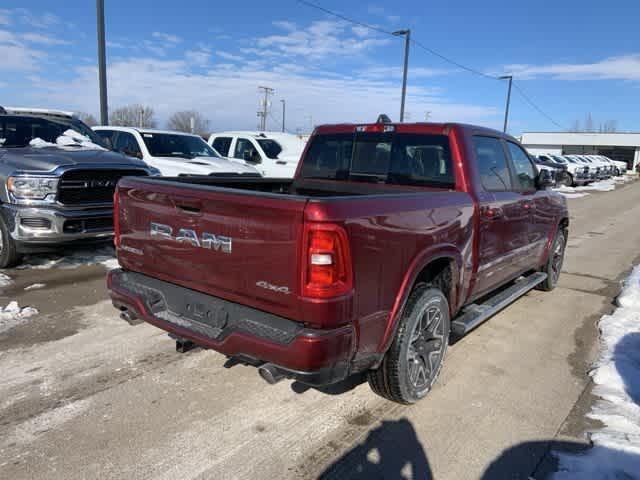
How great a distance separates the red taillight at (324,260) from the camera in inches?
91.4

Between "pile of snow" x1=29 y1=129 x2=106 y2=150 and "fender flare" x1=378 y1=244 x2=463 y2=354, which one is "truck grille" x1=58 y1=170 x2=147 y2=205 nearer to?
"pile of snow" x1=29 y1=129 x2=106 y2=150

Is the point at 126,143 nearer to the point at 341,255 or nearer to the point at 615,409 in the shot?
the point at 341,255

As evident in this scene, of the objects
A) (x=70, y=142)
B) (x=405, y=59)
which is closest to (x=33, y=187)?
(x=70, y=142)

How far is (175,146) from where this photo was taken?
32.7 feet

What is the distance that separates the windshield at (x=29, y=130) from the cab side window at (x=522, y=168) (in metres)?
5.92

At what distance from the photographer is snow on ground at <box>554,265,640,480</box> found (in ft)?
8.80

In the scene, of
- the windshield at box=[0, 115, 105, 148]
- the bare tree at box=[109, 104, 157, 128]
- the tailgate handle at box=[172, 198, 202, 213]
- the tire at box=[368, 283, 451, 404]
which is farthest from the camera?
the bare tree at box=[109, 104, 157, 128]

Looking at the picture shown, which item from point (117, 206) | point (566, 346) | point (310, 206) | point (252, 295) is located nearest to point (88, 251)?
point (117, 206)

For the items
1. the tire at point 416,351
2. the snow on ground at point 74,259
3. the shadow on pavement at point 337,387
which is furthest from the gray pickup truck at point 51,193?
the tire at point 416,351

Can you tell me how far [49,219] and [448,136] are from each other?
15.1ft

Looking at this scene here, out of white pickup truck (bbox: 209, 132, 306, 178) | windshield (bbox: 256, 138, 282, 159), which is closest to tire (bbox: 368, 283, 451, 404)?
white pickup truck (bbox: 209, 132, 306, 178)

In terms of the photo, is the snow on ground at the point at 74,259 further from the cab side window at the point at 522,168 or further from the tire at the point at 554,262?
the tire at the point at 554,262

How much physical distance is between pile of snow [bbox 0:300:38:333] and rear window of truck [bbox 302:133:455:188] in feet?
9.94

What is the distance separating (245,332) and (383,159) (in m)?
2.16
